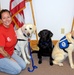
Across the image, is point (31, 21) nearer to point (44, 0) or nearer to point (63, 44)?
point (44, 0)

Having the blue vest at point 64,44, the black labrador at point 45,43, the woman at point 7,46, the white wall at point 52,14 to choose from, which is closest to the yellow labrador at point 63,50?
the blue vest at point 64,44

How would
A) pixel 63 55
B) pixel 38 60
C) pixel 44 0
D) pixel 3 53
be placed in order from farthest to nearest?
pixel 44 0
pixel 38 60
pixel 63 55
pixel 3 53

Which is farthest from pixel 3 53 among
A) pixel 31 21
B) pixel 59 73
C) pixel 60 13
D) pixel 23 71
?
pixel 60 13

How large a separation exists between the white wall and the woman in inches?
40.9

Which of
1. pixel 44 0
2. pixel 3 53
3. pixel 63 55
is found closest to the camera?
pixel 3 53

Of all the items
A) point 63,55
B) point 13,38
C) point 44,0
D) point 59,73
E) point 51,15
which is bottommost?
point 59,73

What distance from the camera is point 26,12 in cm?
324

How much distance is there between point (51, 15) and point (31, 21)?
0.41m

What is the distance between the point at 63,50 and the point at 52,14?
96cm

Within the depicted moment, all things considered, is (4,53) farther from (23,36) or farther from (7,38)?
(23,36)

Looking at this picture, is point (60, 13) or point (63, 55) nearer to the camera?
point (63, 55)

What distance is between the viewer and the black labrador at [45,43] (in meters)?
2.62

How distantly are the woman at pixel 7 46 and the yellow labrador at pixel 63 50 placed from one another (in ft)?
1.87

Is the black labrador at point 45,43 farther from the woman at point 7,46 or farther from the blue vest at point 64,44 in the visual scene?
the woman at point 7,46
